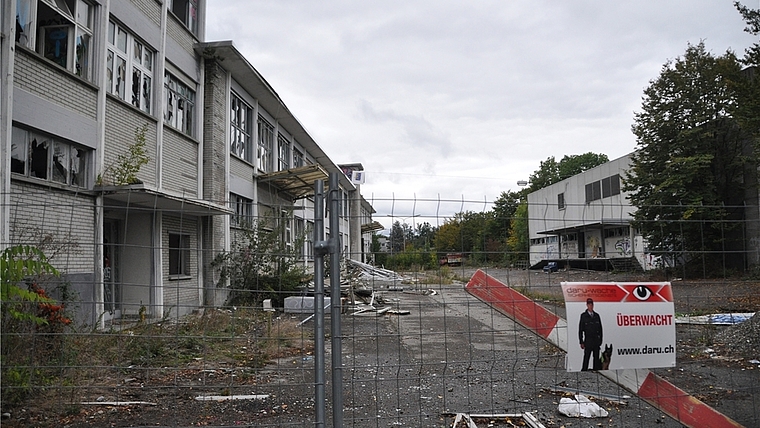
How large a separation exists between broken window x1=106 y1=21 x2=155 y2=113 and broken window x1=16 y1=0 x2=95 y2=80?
76cm

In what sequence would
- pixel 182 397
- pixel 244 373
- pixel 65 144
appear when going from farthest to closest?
→ pixel 65 144
pixel 244 373
pixel 182 397

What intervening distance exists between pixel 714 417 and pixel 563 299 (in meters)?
1.45

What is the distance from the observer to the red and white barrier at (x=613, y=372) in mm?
4152

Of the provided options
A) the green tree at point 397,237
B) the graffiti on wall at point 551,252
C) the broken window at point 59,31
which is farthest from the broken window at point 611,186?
the green tree at point 397,237

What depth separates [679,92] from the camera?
27219mm

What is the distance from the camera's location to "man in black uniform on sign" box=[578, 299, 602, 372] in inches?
150

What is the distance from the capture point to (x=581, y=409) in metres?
5.05

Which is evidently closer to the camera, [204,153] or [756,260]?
[756,260]

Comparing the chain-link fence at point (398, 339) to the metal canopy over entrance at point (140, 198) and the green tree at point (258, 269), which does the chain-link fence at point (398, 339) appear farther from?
the metal canopy over entrance at point (140, 198)

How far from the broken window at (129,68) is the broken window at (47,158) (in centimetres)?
187

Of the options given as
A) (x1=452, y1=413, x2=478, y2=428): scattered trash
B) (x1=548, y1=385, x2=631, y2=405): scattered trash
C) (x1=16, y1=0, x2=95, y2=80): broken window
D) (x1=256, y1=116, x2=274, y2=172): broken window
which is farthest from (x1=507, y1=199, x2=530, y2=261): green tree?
(x1=256, y1=116, x2=274, y2=172): broken window

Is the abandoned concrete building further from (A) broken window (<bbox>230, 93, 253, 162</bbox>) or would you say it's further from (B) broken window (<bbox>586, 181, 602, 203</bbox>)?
(B) broken window (<bbox>586, 181, 602, 203</bbox>)

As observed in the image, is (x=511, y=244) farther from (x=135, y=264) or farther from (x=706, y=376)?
(x=135, y=264)

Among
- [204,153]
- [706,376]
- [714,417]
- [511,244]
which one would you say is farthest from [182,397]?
[204,153]
